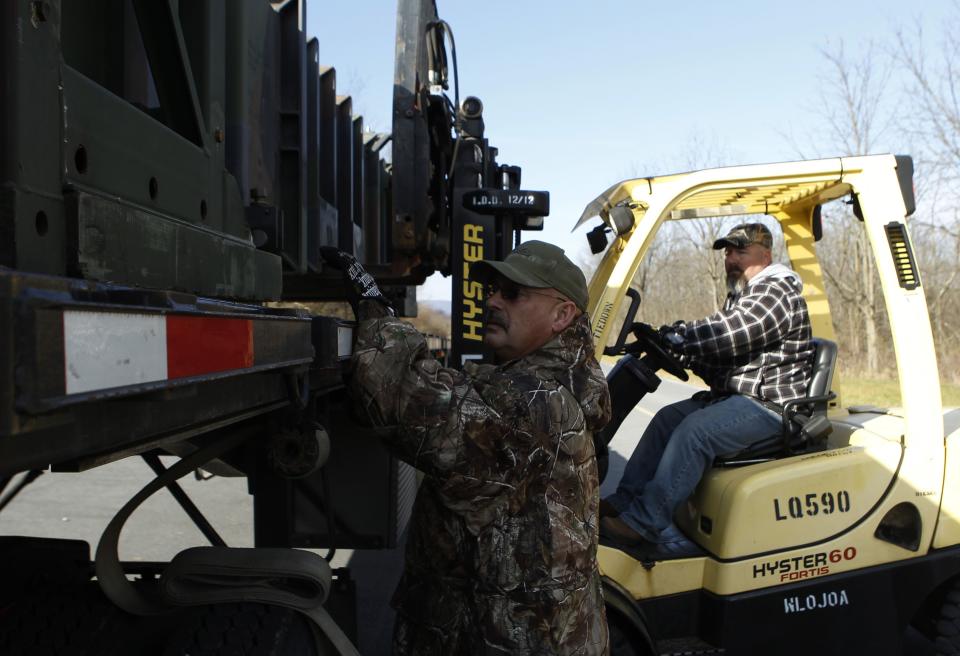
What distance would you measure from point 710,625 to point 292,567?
6.91 feet

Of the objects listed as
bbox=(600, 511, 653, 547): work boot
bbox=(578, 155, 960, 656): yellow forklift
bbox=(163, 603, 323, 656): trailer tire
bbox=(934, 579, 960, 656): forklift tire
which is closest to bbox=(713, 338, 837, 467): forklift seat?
bbox=(578, 155, 960, 656): yellow forklift

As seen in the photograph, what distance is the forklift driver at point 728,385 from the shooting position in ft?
11.8

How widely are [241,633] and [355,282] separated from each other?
35.5 inches

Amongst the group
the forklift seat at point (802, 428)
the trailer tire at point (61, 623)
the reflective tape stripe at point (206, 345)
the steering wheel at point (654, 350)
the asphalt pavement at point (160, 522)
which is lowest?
the asphalt pavement at point (160, 522)

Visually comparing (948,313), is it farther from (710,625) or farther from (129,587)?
(129,587)

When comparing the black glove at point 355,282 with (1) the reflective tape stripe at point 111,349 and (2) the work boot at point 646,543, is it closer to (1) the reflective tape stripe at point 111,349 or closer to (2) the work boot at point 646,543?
(1) the reflective tape stripe at point 111,349

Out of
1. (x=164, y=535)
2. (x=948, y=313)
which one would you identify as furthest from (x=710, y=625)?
(x=948, y=313)

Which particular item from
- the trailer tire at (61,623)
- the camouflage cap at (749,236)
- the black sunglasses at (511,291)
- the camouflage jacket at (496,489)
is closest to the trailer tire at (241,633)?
the trailer tire at (61,623)

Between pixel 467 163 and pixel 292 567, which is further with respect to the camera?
pixel 467 163

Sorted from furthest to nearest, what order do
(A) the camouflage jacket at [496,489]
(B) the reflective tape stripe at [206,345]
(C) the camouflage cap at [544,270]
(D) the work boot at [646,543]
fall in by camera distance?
(D) the work boot at [646,543] → (C) the camouflage cap at [544,270] → (A) the camouflage jacket at [496,489] → (B) the reflective tape stripe at [206,345]

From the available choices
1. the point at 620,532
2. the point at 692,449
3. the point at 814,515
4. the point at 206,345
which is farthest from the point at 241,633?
the point at 814,515

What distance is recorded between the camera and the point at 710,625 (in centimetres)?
340

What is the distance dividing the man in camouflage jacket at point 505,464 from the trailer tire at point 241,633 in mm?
456

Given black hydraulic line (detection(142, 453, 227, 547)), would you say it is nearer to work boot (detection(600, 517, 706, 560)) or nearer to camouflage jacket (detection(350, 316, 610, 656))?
camouflage jacket (detection(350, 316, 610, 656))
